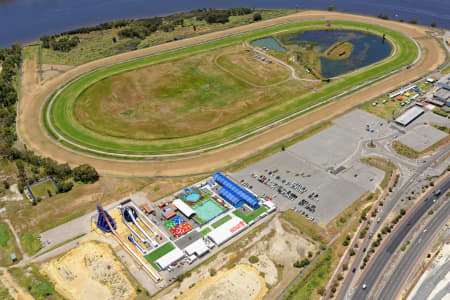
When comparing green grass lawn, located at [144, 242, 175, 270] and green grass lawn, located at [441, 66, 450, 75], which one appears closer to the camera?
green grass lawn, located at [144, 242, 175, 270]

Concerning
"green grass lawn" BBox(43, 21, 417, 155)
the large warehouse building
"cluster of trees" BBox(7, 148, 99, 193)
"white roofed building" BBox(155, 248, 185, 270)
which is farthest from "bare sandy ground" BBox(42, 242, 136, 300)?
the large warehouse building

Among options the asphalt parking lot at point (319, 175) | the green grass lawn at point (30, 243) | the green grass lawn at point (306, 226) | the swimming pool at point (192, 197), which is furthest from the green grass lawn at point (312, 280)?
the green grass lawn at point (30, 243)

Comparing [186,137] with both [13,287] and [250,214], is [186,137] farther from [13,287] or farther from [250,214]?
[13,287]

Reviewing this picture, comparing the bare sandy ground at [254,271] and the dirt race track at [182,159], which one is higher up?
the dirt race track at [182,159]

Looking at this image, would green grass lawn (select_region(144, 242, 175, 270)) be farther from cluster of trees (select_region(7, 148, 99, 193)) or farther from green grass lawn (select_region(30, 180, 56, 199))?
green grass lawn (select_region(30, 180, 56, 199))

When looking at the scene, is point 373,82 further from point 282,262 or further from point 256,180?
point 282,262

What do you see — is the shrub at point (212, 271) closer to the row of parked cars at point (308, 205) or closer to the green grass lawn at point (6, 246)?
the row of parked cars at point (308, 205)

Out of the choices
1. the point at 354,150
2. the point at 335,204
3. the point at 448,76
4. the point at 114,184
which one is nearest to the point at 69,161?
the point at 114,184
